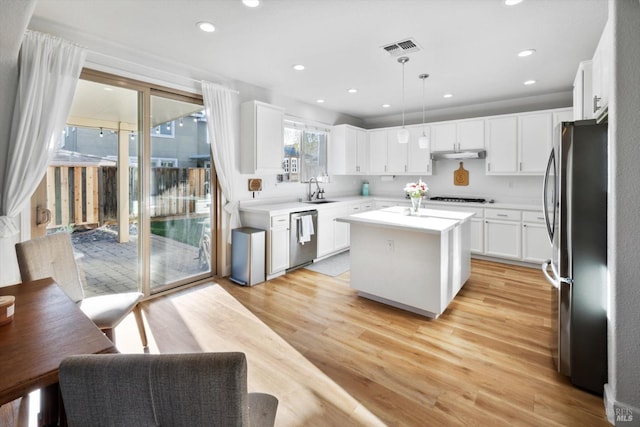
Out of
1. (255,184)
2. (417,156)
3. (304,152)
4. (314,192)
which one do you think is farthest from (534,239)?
(255,184)

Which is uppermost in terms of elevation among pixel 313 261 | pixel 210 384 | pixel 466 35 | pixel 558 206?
pixel 466 35

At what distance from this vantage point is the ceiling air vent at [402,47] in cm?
296

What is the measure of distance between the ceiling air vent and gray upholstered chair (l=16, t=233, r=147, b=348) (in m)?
3.14

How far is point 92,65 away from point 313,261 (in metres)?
3.52

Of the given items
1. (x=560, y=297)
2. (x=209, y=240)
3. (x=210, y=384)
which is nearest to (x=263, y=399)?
(x=210, y=384)

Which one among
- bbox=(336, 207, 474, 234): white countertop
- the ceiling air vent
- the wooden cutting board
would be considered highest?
the ceiling air vent

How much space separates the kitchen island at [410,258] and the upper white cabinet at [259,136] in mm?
Answer: 1628

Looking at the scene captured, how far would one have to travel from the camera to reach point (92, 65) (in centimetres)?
288

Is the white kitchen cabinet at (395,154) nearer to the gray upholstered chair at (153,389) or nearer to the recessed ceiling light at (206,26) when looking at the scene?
the recessed ceiling light at (206,26)

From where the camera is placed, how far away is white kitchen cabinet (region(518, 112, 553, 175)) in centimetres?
452

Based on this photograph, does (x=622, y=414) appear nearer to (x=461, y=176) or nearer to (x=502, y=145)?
(x=502, y=145)

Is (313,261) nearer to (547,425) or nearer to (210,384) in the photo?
(547,425)

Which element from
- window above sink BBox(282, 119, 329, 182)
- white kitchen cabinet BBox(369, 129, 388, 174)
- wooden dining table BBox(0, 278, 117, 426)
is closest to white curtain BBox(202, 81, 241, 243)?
window above sink BBox(282, 119, 329, 182)

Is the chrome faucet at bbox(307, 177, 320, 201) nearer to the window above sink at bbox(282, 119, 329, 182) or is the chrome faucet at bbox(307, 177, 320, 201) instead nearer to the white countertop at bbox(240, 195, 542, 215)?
the window above sink at bbox(282, 119, 329, 182)
